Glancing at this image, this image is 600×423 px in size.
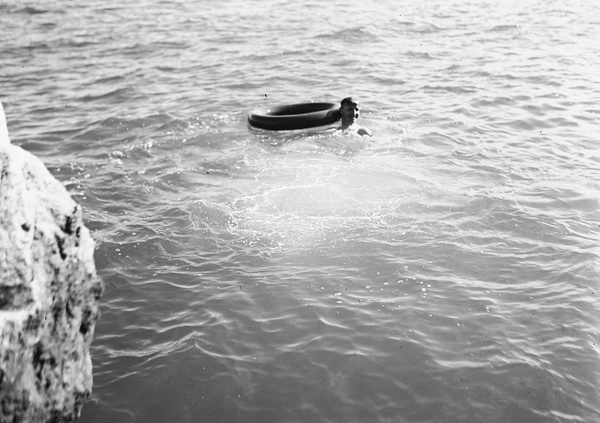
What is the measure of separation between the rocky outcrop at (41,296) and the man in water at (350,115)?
345 inches

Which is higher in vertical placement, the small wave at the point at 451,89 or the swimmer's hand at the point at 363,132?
the swimmer's hand at the point at 363,132

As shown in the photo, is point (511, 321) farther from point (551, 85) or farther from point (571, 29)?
point (571, 29)

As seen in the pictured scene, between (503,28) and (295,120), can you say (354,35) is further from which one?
(295,120)

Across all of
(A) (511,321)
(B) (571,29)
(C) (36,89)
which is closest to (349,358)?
(A) (511,321)

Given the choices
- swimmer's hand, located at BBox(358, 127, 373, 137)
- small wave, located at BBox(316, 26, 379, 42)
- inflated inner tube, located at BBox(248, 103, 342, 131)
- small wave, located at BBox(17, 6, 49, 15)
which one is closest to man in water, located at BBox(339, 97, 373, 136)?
swimmer's hand, located at BBox(358, 127, 373, 137)

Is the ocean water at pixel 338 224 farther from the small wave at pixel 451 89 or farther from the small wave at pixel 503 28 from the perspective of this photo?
the small wave at pixel 503 28

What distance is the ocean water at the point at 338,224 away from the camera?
721 cm

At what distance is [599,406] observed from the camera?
6.83 m

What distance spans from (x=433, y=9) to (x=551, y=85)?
9145mm

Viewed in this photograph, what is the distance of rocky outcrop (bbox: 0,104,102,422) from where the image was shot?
4652mm

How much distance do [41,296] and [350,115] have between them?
9.64m

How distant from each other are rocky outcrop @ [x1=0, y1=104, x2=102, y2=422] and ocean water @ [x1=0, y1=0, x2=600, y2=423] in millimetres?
1715

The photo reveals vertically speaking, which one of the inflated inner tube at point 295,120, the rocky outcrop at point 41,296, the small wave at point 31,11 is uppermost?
the rocky outcrop at point 41,296

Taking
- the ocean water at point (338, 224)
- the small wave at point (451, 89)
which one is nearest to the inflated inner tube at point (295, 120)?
the ocean water at point (338, 224)
